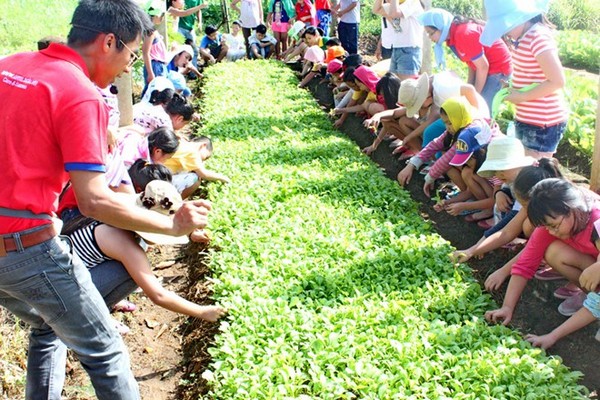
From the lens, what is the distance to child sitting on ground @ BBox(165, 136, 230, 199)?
20.4ft

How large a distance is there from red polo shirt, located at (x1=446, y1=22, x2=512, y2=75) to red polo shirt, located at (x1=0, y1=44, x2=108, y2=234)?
15.7 feet

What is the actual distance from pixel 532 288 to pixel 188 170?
3.36 metres

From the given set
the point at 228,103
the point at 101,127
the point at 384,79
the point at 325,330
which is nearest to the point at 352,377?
the point at 325,330

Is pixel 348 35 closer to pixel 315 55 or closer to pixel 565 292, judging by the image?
pixel 315 55

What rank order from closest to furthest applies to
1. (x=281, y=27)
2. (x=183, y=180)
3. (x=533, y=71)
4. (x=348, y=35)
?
1. (x=533, y=71)
2. (x=183, y=180)
3. (x=348, y=35)
4. (x=281, y=27)

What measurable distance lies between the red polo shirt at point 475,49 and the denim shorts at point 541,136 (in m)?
1.44

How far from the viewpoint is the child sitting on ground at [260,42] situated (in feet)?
52.1

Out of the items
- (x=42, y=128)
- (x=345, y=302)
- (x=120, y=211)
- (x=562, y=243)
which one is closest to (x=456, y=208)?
(x=562, y=243)

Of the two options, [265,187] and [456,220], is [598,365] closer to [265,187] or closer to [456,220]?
[456,220]

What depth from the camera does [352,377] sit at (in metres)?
3.35

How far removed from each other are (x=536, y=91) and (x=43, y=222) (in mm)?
3835

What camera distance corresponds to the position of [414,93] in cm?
677

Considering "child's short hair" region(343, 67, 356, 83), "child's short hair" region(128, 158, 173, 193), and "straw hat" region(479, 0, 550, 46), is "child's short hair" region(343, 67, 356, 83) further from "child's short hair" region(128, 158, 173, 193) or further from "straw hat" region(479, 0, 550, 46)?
"child's short hair" region(128, 158, 173, 193)

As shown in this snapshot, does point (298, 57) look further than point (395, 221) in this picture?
Yes
